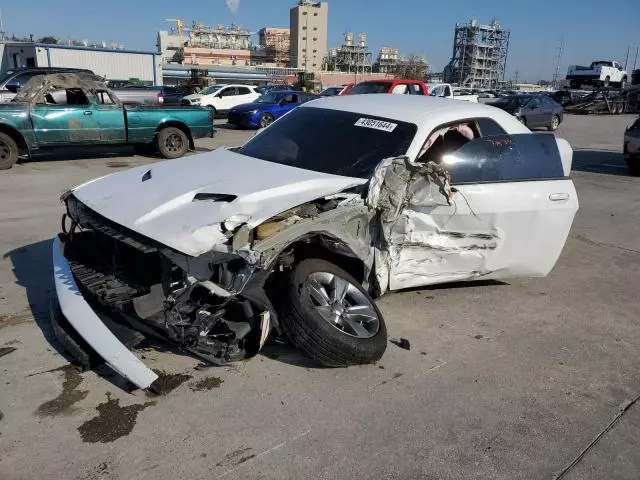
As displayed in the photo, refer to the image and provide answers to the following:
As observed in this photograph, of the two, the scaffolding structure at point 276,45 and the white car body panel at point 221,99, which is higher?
the scaffolding structure at point 276,45

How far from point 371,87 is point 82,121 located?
28.2ft

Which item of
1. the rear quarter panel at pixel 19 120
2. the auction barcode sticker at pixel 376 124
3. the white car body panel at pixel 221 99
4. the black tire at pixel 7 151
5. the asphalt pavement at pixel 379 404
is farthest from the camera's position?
the white car body panel at pixel 221 99

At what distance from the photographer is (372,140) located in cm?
416

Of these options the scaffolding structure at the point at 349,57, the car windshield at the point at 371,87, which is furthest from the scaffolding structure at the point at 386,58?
the car windshield at the point at 371,87

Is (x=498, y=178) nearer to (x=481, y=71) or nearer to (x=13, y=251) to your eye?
(x=13, y=251)

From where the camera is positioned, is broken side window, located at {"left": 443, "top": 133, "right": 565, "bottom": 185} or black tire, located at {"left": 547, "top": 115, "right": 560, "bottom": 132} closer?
broken side window, located at {"left": 443, "top": 133, "right": 565, "bottom": 185}

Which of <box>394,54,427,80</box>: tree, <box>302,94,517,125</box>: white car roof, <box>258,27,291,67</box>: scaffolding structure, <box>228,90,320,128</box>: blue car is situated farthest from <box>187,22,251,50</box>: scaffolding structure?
<box>302,94,517,125</box>: white car roof

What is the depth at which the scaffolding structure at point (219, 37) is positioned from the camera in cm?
13062

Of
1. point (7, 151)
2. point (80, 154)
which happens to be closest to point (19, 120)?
point (7, 151)

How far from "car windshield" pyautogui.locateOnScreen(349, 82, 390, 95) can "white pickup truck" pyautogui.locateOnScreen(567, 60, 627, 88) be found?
4537cm

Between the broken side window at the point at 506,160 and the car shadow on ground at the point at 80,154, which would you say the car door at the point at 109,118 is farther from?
the broken side window at the point at 506,160

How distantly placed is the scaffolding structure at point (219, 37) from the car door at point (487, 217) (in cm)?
13381

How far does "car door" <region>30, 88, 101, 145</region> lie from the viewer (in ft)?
33.4

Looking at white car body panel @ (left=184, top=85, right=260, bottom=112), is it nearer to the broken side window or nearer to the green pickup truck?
the green pickup truck
